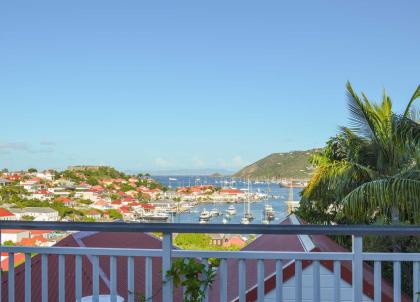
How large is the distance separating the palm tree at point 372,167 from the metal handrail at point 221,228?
5673mm

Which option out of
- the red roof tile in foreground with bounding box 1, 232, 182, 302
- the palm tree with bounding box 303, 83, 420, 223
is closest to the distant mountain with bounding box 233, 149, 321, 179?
the palm tree with bounding box 303, 83, 420, 223

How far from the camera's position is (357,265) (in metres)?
2.29

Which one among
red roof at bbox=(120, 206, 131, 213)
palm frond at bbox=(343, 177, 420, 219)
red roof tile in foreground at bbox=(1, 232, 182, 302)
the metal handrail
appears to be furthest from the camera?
red roof at bbox=(120, 206, 131, 213)

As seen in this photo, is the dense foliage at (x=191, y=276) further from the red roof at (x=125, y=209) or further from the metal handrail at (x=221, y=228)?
the red roof at (x=125, y=209)

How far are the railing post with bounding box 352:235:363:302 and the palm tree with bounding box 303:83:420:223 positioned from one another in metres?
5.53

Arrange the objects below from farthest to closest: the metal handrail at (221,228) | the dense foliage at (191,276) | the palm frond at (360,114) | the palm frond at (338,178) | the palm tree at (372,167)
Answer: the palm frond at (360,114), the palm frond at (338,178), the palm tree at (372,167), the dense foliage at (191,276), the metal handrail at (221,228)

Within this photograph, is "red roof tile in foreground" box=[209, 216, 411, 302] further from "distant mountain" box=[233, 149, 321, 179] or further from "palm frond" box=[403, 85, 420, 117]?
"distant mountain" box=[233, 149, 321, 179]

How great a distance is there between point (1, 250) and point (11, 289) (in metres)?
0.23

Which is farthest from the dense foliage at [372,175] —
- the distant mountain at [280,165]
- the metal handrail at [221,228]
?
the distant mountain at [280,165]

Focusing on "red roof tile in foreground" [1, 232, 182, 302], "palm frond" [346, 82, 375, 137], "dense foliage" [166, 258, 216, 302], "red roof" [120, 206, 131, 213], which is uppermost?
"palm frond" [346, 82, 375, 137]

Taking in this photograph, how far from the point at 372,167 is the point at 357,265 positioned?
24.4ft

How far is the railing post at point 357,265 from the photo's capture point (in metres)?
2.27

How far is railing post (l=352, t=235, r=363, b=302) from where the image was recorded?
227cm

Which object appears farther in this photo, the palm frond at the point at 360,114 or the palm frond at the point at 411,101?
the palm frond at the point at 360,114
